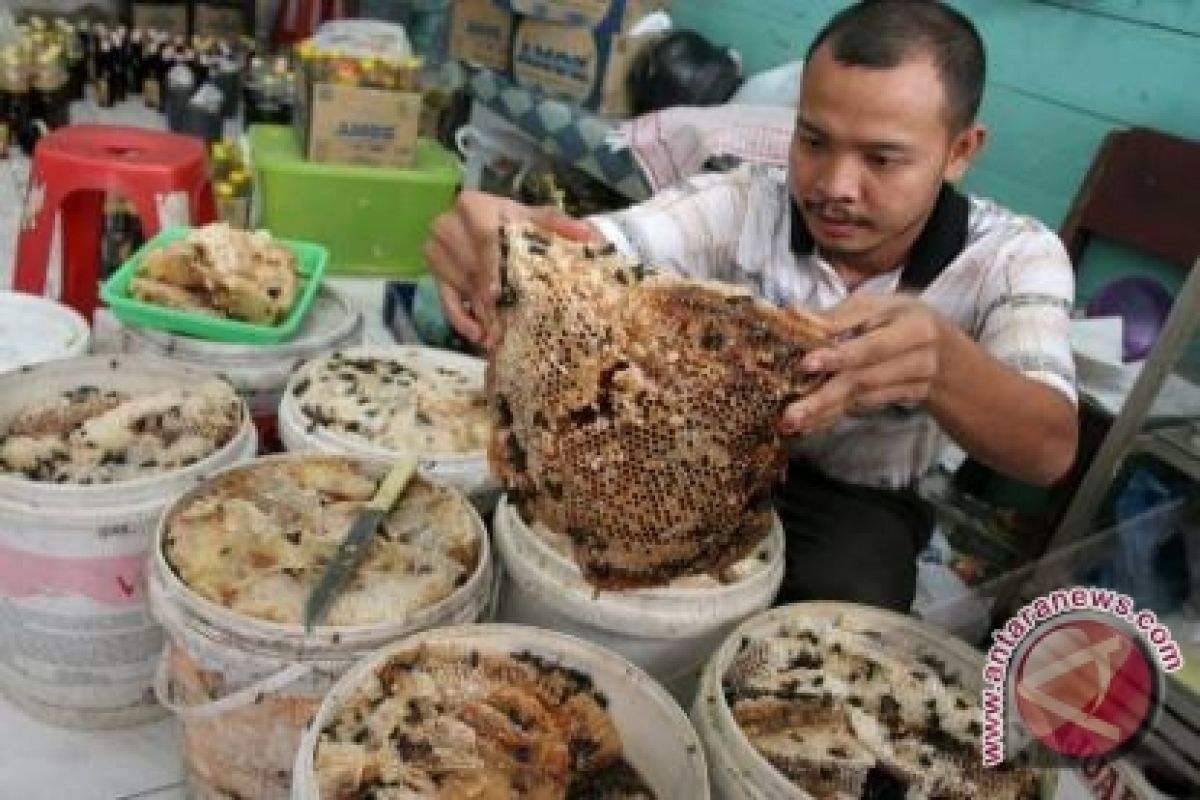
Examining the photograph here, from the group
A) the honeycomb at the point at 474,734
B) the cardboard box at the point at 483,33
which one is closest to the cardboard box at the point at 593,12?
the cardboard box at the point at 483,33

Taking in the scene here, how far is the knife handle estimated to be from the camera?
51.1 inches

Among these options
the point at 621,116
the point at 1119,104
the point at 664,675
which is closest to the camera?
the point at 664,675

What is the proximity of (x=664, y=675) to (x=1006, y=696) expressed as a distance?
2.06 feet

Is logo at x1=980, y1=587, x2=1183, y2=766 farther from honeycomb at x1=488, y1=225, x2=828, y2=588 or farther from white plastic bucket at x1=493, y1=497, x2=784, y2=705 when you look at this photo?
white plastic bucket at x1=493, y1=497, x2=784, y2=705

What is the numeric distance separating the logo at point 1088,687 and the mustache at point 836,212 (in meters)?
0.86

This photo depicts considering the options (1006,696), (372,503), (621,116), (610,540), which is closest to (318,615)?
(372,503)

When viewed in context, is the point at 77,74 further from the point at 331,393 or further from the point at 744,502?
the point at 744,502

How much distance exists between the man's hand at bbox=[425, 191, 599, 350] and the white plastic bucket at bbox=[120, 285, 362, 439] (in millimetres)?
442

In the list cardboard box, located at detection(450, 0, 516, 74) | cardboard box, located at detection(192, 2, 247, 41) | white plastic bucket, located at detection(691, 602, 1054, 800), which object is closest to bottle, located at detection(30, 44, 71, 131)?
cardboard box, located at detection(192, 2, 247, 41)

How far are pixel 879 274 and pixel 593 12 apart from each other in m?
2.24

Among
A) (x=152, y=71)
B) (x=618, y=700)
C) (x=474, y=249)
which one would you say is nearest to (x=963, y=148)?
(x=474, y=249)

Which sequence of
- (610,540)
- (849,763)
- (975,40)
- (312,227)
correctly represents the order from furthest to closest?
(312,227), (975,40), (610,540), (849,763)

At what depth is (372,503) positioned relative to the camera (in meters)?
1.30

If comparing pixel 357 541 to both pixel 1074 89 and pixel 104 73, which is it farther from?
pixel 104 73
